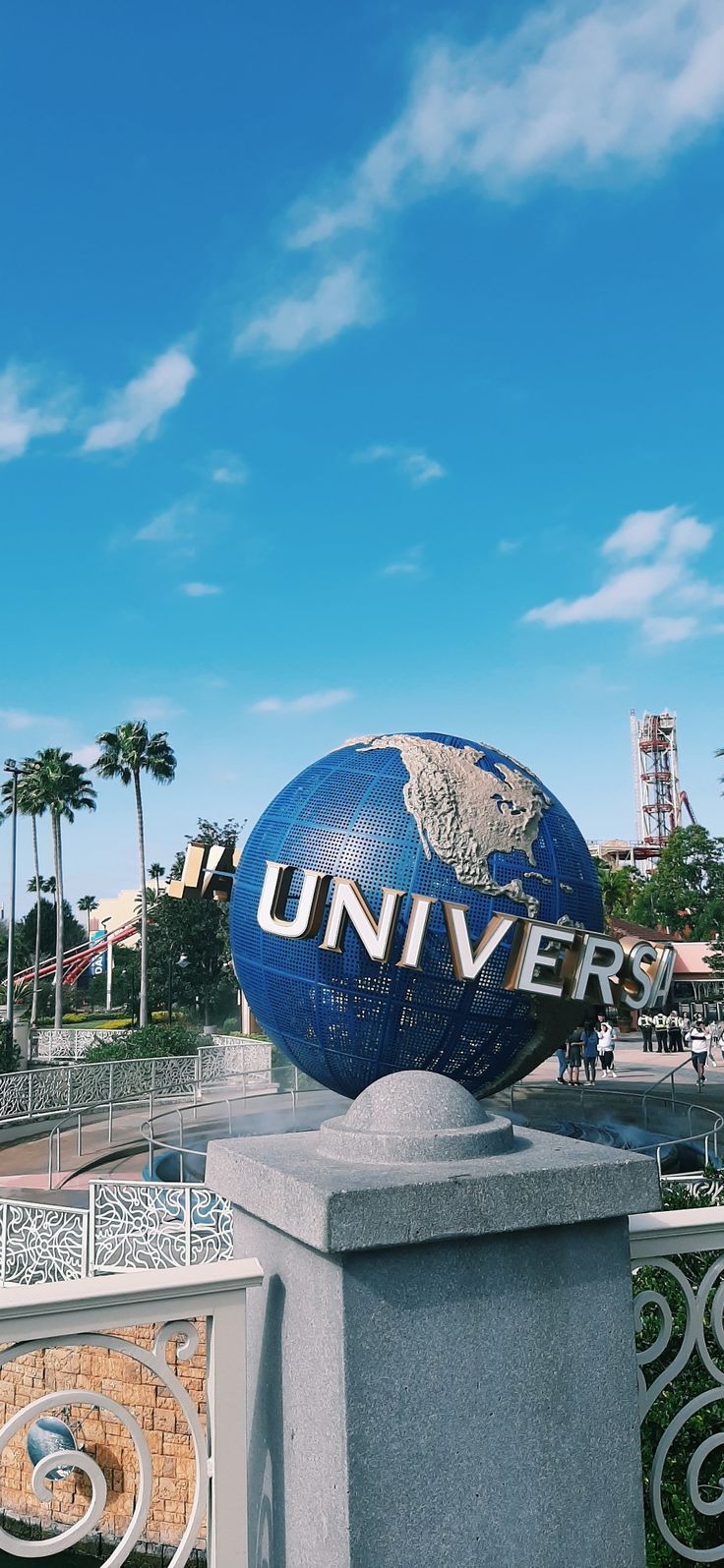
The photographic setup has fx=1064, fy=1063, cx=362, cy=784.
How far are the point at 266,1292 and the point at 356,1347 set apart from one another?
42 centimetres

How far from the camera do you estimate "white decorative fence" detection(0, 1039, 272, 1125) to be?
21250mm

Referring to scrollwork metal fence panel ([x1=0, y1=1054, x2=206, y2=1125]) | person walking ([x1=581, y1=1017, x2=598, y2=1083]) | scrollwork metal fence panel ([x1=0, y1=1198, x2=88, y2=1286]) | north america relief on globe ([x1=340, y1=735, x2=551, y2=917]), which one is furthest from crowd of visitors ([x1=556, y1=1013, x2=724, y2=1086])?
scrollwork metal fence panel ([x1=0, y1=1198, x2=88, y2=1286])

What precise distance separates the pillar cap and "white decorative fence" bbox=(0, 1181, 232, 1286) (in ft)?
25.2

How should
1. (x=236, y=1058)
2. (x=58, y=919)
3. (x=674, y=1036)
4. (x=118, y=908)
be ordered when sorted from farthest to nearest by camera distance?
(x=118, y=908) < (x=58, y=919) < (x=674, y=1036) < (x=236, y=1058)

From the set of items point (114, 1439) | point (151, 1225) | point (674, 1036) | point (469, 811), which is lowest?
point (114, 1439)

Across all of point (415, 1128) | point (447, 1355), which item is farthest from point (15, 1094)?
point (447, 1355)

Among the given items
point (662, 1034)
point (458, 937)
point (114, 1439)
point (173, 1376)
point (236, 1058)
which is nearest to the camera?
point (173, 1376)

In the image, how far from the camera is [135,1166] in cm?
1555

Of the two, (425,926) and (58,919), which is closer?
(425,926)

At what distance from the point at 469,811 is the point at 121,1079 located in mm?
15408

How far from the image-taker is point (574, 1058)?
76.0ft

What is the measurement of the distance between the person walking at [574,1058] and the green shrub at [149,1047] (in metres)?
9.35

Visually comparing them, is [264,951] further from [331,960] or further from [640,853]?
[640,853]

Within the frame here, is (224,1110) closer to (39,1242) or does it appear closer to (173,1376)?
(39,1242)
